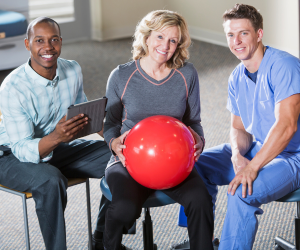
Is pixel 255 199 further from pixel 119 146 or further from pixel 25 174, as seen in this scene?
pixel 25 174

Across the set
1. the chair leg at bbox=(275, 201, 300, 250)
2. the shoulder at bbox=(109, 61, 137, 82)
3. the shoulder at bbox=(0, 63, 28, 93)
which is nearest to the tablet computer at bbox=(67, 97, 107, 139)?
the shoulder at bbox=(109, 61, 137, 82)

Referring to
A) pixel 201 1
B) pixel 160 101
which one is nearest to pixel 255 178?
pixel 160 101

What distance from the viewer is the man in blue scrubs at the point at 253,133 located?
1509 millimetres

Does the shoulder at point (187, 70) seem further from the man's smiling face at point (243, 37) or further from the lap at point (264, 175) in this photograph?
the lap at point (264, 175)

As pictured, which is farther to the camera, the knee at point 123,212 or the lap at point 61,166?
the lap at point 61,166

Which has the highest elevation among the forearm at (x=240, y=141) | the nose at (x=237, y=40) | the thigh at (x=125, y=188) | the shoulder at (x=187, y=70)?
the nose at (x=237, y=40)

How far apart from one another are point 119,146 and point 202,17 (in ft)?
13.9

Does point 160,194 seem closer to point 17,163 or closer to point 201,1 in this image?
point 17,163

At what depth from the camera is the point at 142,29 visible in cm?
→ 175

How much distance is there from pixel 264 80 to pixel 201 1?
3991mm

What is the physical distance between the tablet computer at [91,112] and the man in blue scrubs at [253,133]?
44 centimetres

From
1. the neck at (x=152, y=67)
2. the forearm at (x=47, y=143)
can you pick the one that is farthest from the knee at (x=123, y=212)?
the neck at (x=152, y=67)

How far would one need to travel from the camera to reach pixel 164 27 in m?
1.70

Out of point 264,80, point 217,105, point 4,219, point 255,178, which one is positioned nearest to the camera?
point 255,178
